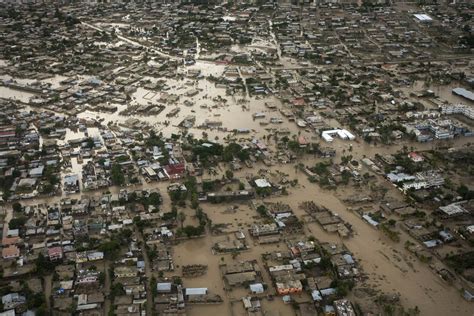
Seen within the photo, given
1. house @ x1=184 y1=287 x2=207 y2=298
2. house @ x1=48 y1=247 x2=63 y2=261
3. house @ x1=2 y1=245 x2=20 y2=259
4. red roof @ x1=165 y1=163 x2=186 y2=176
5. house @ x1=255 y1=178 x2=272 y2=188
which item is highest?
red roof @ x1=165 y1=163 x2=186 y2=176

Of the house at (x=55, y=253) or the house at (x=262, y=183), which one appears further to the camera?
the house at (x=262, y=183)

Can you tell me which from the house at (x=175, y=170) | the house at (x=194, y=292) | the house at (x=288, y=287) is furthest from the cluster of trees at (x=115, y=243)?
the house at (x=288, y=287)

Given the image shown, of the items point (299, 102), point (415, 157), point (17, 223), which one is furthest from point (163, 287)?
point (299, 102)

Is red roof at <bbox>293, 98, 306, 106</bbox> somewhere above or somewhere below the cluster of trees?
above

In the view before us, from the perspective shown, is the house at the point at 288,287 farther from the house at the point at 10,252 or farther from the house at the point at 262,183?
the house at the point at 10,252

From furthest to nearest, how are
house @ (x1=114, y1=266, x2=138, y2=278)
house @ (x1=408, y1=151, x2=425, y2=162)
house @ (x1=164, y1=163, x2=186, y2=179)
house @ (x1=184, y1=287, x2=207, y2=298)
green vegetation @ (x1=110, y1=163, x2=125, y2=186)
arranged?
house @ (x1=408, y1=151, x2=425, y2=162), house @ (x1=164, y1=163, x2=186, y2=179), green vegetation @ (x1=110, y1=163, x2=125, y2=186), house @ (x1=114, y1=266, x2=138, y2=278), house @ (x1=184, y1=287, x2=207, y2=298)

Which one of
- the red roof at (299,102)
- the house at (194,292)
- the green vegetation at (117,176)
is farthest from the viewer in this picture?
the red roof at (299,102)

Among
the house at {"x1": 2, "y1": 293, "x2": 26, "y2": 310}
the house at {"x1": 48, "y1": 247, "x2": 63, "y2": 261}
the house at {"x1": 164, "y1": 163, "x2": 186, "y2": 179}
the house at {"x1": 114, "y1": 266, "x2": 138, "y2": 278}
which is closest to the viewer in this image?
the house at {"x1": 2, "y1": 293, "x2": 26, "y2": 310}

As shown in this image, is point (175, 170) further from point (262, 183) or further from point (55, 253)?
point (55, 253)

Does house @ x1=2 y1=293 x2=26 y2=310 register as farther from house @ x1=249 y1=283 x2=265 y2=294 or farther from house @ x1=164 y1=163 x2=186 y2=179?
house @ x1=164 y1=163 x2=186 y2=179

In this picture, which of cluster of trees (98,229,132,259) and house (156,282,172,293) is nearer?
house (156,282,172,293)

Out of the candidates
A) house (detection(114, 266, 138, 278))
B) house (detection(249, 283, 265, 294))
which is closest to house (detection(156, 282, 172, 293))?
house (detection(114, 266, 138, 278))

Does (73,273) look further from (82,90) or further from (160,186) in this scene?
(82,90)
